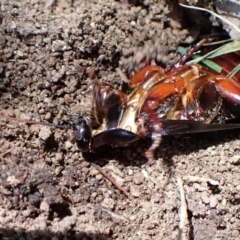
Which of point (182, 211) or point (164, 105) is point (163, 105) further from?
point (182, 211)

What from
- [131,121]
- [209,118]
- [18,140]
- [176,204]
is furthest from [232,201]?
[18,140]

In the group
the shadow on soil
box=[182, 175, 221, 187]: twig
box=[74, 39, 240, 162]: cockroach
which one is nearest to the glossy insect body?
box=[74, 39, 240, 162]: cockroach

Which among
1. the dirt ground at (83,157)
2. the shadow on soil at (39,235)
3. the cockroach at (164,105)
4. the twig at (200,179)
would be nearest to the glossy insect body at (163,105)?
the cockroach at (164,105)

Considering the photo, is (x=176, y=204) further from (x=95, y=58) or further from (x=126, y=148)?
(x=95, y=58)

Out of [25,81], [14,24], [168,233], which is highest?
[14,24]

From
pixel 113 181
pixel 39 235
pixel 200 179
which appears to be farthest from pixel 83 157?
pixel 200 179
